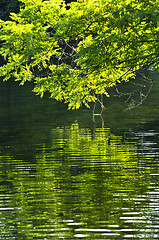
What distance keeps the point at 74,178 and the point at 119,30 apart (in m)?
6.89

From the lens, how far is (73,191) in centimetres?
1611

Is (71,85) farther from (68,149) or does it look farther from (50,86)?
(68,149)

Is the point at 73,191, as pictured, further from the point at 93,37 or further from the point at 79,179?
the point at 93,37

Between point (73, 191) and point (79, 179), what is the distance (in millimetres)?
1485

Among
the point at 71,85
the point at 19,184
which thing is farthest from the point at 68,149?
the point at 19,184

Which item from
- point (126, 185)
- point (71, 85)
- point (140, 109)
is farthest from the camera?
point (140, 109)

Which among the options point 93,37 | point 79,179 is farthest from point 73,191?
point 93,37

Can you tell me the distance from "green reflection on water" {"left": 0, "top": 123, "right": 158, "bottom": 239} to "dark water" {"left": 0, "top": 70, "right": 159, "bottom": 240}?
0.02 meters

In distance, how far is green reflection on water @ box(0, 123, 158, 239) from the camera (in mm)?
12898

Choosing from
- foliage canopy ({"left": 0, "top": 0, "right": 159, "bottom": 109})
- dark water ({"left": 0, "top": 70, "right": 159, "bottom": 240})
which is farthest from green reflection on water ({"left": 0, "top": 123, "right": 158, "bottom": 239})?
foliage canopy ({"left": 0, "top": 0, "right": 159, "bottom": 109})

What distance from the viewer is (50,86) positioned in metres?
25.0

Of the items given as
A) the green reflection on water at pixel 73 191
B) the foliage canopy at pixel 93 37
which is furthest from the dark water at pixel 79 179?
the foliage canopy at pixel 93 37

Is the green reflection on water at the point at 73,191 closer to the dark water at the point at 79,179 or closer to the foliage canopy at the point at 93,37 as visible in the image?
the dark water at the point at 79,179

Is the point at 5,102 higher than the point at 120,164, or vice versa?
the point at 120,164
